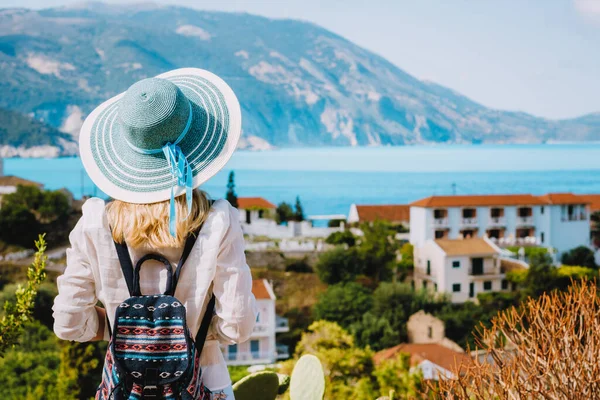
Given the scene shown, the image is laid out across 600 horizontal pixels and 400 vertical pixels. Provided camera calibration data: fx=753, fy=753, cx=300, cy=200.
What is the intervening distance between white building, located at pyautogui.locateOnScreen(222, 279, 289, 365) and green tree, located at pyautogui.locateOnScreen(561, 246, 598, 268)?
587 inches

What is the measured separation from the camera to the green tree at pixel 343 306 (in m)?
24.2

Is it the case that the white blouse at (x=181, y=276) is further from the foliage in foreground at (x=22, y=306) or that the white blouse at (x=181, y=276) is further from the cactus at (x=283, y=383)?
the cactus at (x=283, y=383)

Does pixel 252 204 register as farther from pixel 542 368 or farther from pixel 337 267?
pixel 542 368

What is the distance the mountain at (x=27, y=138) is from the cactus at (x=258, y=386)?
9582 cm

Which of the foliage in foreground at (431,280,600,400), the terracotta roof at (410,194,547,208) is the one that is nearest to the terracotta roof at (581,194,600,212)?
the terracotta roof at (410,194,547,208)

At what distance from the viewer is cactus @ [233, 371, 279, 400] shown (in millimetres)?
1794

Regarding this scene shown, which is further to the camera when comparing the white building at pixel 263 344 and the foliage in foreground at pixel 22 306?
the white building at pixel 263 344

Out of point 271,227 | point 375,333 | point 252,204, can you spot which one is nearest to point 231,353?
point 375,333

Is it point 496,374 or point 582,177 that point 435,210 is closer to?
point 496,374

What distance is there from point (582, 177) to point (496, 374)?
106348 mm

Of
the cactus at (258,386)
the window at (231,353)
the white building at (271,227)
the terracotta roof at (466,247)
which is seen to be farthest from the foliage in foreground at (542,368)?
the white building at (271,227)

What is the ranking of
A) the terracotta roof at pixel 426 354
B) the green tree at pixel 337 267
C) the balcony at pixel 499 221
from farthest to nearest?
1. the balcony at pixel 499 221
2. the green tree at pixel 337 267
3. the terracotta roof at pixel 426 354

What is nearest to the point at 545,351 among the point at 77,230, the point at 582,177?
the point at 77,230

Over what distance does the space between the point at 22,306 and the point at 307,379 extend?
0.81 metres
